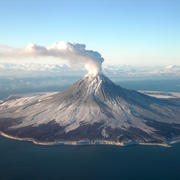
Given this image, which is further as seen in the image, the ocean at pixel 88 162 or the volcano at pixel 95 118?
the volcano at pixel 95 118

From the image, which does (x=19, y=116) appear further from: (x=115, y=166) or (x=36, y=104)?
(x=115, y=166)

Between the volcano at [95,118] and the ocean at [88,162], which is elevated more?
the volcano at [95,118]

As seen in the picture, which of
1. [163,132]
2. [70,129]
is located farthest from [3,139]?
[163,132]

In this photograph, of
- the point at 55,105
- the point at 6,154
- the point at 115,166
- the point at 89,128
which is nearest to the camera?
the point at 115,166

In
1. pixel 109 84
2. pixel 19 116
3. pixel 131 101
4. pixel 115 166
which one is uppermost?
pixel 109 84

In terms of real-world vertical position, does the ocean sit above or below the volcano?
below

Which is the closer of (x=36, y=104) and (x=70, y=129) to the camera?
(x=70, y=129)
